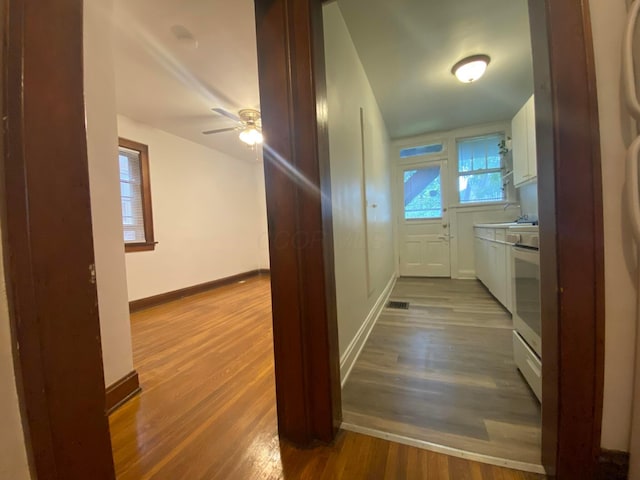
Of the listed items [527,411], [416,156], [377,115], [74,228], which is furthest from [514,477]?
[416,156]

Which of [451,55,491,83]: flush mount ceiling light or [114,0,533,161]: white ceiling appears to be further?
[451,55,491,83]: flush mount ceiling light

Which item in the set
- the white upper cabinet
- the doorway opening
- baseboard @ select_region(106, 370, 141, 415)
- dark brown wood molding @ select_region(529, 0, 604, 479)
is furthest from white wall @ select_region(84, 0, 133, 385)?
the white upper cabinet

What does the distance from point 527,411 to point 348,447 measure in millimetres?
919

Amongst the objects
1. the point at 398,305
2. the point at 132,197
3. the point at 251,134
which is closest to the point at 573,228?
the point at 398,305

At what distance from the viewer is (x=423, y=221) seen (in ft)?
14.9

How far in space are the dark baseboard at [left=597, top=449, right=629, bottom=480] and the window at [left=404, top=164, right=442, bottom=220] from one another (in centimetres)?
397

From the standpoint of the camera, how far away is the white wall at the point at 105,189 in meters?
1.33

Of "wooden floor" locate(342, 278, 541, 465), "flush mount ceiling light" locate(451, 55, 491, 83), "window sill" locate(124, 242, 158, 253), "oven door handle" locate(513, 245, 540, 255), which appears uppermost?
"flush mount ceiling light" locate(451, 55, 491, 83)

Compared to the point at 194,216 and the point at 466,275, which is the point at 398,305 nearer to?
the point at 466,275

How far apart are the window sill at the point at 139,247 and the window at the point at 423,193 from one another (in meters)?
4.10

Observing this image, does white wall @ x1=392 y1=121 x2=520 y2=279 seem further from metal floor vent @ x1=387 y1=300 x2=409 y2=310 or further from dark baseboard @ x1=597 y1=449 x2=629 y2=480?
dark baseboard @ x1=597 y1=449 x2=629 y2=480

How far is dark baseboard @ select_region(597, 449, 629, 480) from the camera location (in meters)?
0.78

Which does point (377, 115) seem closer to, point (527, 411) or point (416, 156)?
point (416, 156)

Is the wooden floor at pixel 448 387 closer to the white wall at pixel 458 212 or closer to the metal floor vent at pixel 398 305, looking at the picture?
the metal floor vent at pixel 398 305
